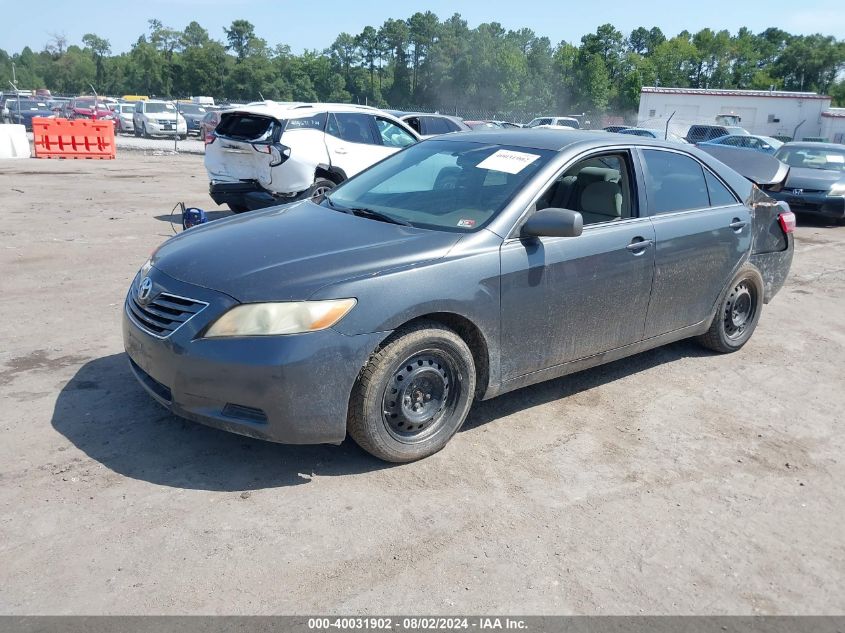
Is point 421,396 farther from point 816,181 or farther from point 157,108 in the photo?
point 157,108

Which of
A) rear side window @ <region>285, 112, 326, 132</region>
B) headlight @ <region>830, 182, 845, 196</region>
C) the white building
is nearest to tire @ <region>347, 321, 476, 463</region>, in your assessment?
rear side window @ <region>285, 112, 326, 132</region>

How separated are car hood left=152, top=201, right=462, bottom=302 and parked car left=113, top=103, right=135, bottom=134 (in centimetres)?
3441

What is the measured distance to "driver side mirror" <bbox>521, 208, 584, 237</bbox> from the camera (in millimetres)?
4082

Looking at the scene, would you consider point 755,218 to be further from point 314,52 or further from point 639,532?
point 314,52

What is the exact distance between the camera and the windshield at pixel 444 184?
4.33 metres

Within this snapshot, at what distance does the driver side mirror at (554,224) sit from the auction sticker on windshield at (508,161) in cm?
46

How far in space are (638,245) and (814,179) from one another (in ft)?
35.8

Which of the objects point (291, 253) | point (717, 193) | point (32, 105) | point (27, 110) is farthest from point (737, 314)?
point (32, 105)

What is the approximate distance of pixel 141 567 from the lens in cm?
302

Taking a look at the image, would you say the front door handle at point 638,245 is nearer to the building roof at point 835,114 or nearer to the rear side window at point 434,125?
the rear side window at point 434,125

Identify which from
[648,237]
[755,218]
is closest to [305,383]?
[648,237]

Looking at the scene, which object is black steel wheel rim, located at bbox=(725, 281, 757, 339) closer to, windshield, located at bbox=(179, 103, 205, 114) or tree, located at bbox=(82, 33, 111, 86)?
windshield, located at bbox=(179, 103, 205, 114)

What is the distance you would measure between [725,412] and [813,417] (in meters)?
0.55

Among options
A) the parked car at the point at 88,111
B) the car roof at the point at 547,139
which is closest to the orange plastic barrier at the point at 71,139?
the parked car at the point at 88,111
